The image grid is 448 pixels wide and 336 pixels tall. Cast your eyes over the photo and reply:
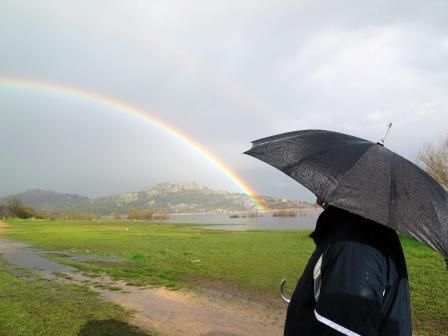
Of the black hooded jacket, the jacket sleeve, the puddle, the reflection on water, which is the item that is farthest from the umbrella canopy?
the reflection on water

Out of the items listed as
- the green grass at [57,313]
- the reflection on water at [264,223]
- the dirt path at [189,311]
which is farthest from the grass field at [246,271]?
the reflection on water at [264,223]

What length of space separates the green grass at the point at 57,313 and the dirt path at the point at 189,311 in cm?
43

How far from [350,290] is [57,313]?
7.51 m

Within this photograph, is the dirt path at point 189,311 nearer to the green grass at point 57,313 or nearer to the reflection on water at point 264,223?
the green grass at point 57,313

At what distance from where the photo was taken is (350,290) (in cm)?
214

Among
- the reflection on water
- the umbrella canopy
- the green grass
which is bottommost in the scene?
the reflection on water

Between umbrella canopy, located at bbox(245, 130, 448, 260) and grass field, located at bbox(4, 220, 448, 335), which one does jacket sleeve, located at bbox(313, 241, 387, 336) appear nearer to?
umbrella canopy, located at bbox(245, 130, 448, 260)

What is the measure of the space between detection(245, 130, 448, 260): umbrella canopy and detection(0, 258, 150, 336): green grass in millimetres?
5379

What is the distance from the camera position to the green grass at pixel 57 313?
709cm

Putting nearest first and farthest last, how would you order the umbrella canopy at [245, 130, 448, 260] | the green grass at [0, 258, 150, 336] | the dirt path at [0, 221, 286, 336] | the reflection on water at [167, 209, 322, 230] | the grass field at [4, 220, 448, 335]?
1. the umbrella canopy at [245, 130, 448, 260]
2. the green grass at [0, 258, 150, 336]
3. the dirt path at [0, 221, 286, 336]
4. the grass field at [4, 220, 448, 335]
5. the reflection on water at [167, 209, 322, 230]

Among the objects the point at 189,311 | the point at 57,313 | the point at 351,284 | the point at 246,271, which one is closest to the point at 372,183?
the point at 351,284

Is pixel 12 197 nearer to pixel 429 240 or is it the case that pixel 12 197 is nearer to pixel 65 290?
pixel 65 290

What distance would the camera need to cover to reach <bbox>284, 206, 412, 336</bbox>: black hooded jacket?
2137 millimetres

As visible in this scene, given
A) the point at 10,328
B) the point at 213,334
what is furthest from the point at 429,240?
the point at 10,328
